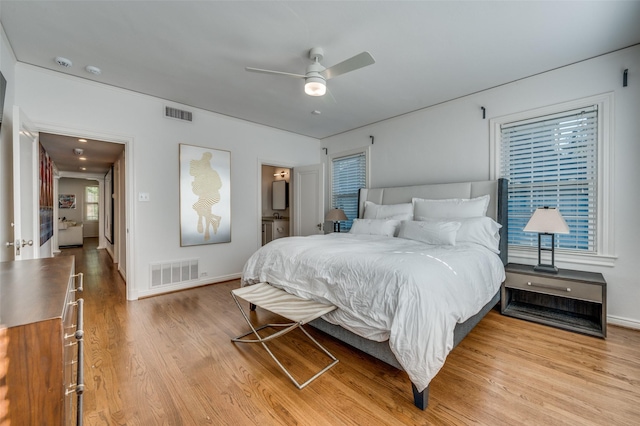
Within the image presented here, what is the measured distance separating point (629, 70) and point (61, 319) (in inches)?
178

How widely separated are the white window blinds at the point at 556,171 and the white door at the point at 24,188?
4.85m

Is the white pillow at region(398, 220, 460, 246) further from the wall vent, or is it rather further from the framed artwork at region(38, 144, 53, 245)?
the framed artwork at region(38, 144, 53, 245)

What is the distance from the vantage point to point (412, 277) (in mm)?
1686

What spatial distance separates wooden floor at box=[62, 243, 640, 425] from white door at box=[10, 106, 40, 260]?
3.24ft

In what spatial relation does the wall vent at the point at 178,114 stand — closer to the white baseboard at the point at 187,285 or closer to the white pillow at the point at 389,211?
the white baseboard at the point at 187,285

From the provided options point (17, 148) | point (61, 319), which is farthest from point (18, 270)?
point (17, 148)

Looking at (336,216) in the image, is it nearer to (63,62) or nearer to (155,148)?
(155,148)

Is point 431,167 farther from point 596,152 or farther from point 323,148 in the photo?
point 323,148

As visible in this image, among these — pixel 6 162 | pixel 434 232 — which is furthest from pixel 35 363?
pixel 434 232

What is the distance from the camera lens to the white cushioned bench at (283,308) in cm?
189

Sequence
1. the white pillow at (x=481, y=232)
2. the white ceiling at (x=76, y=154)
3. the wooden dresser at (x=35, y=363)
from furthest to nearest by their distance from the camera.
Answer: the white ceiling at (x=76, y=154)
the white pillow at (x=481, y=232)
the wooden dresser at (x=35, y=363)

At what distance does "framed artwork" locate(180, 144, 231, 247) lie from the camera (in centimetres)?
394

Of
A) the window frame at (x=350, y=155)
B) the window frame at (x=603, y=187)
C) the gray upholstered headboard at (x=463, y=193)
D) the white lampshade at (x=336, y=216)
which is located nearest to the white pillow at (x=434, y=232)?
the gray upholstered headboard at (x=463, y=193)

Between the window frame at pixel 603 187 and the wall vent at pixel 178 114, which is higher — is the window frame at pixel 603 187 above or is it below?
below
